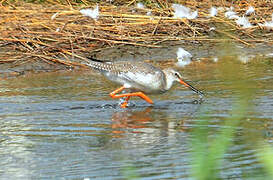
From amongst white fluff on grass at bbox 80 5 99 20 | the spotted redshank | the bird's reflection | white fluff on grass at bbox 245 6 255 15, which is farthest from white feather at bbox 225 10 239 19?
the bird's reflection

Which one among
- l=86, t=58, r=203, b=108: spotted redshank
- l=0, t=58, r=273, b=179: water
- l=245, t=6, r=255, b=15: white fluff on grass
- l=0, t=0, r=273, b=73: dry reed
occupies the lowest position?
l=0, t=58, r=273, b=179: water

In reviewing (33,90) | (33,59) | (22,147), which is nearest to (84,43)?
(33,59)

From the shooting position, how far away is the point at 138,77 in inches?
293

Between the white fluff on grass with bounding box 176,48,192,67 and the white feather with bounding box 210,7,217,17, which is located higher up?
the white feather with bounding box 210,7,217,17

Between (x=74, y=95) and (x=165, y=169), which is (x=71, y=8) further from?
(x=165, y=169)

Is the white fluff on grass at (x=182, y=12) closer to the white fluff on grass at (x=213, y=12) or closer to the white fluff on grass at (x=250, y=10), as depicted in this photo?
the white fluff on grass at (x=213, y=12)

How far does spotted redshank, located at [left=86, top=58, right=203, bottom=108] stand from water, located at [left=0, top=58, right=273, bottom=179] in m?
0.17

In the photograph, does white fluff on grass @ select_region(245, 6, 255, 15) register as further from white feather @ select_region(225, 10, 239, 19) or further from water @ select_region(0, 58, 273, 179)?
water @ select_region(0, 58, 273, 179)

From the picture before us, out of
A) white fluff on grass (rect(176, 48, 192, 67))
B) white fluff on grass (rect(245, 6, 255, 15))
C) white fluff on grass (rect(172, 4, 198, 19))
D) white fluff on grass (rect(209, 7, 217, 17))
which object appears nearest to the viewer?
white fluff on grass (rect(176, 48, 192, 67))

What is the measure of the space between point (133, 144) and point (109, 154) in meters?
0.40

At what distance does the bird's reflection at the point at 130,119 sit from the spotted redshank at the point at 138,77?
297 millimetres

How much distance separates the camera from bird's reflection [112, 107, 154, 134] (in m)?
6.26

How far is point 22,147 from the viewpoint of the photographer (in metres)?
5.43

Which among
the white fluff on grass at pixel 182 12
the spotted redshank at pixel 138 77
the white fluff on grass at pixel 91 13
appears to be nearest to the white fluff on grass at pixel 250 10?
the white fluff on grass at pixel 182 12
